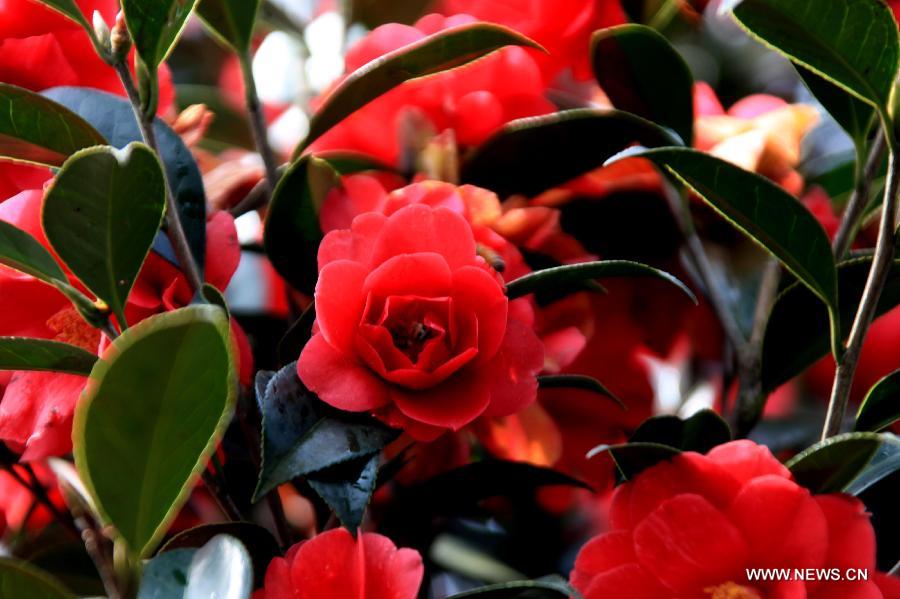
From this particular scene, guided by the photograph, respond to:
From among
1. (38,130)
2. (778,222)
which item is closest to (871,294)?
(778,222)

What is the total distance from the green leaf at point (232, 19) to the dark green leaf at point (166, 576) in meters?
0.39

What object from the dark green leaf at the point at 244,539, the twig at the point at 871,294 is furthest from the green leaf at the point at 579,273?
the dark green leaf at the point at 244,539

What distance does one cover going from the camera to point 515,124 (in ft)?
2.61

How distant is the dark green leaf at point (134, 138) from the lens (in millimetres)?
739

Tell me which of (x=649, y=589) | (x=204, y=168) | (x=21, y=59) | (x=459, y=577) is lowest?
(x=459, y=577)

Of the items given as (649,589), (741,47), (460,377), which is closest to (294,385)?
(460,377)

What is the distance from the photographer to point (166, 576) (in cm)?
55

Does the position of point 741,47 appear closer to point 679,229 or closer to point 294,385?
point 679,229

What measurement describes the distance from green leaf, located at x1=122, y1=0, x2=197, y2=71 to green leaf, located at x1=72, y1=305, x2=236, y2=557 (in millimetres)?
208

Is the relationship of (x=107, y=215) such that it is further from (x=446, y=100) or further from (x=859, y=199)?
(x=859, y=199)

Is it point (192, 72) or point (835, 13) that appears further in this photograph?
point (192, 72)

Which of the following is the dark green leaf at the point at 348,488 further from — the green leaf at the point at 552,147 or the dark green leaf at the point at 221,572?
the green leaf at the point at 552,147

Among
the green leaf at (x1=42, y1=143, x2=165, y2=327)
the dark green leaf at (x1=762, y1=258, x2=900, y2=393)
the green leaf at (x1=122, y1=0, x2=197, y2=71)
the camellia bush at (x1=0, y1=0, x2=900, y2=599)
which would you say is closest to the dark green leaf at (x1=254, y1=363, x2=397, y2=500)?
the camellia bush at (x1=0, y1=0, x2=900, y2=599)

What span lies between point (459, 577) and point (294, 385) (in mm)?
320
